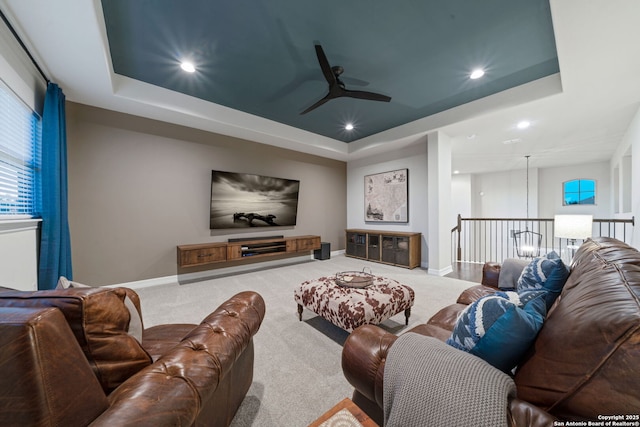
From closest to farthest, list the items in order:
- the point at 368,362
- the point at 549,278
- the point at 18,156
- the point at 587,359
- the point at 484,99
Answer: the point at 587,359 → the point at 368,362 → the point at 549,278 → the point at 18,156 → the point at 484,99

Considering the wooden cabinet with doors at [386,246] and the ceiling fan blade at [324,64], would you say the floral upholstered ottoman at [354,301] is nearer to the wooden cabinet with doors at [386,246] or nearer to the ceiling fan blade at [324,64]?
the ceiling fan blade at [324,64]

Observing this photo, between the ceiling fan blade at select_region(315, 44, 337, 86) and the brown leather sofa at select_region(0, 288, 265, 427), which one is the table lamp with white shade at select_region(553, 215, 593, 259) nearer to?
the ceiling fan blade at select_region(315, 44, 337, 86)

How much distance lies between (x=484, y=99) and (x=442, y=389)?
4049mm

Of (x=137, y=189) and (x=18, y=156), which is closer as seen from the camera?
(x=18, y=156)

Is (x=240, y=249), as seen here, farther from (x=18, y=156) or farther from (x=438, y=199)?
(x=438, y=199)

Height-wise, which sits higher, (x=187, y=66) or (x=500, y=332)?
(x=187, y=66)

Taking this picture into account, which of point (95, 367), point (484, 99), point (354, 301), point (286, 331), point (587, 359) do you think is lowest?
point (286, 331)

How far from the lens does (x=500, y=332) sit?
81cm

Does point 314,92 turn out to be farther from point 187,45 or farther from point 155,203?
point 155,203

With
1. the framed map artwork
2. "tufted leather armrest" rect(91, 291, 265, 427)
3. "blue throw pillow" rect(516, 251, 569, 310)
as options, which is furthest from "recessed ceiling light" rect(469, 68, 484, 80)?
"tufted leather armrest" rect(91, 291, 265, 427)

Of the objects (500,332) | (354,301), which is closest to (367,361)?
(500,332)

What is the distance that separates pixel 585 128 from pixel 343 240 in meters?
4.97

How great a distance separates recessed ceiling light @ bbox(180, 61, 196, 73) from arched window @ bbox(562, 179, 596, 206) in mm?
10099

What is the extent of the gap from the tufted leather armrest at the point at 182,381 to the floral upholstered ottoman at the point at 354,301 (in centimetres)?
94
